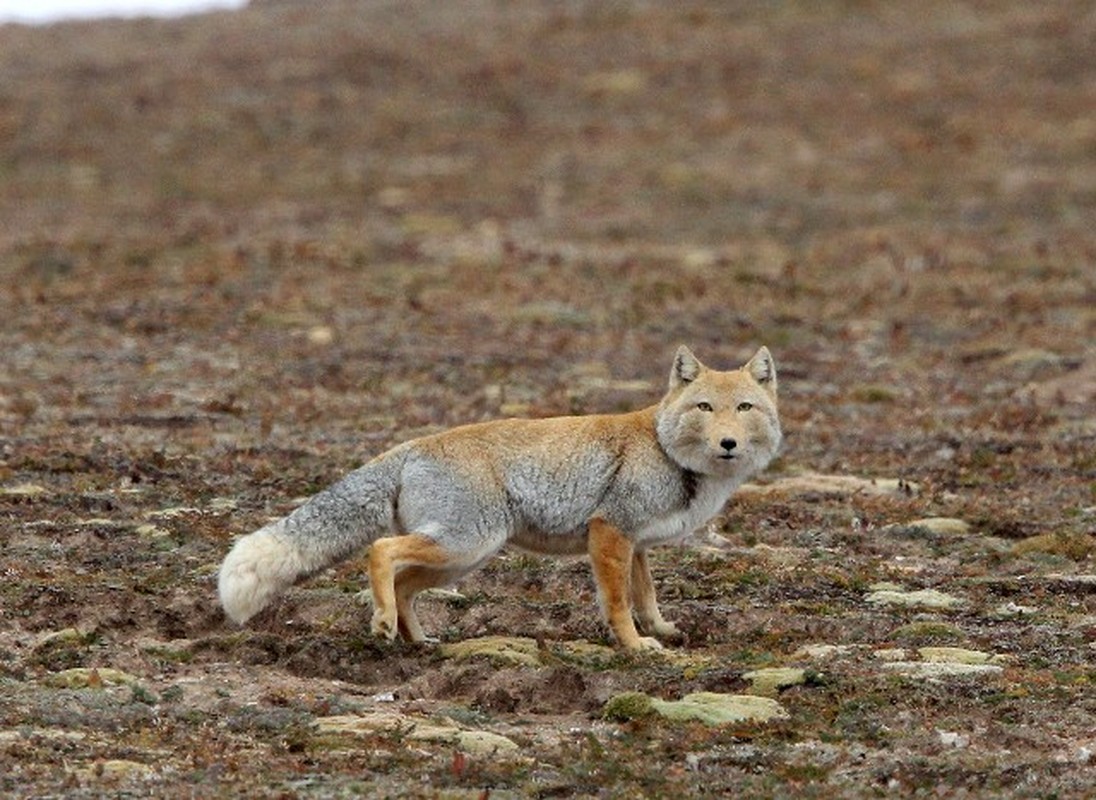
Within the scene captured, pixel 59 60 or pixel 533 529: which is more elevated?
pixel 59 60

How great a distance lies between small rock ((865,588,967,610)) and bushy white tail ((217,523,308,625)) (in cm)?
371

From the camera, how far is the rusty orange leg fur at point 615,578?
1112cm

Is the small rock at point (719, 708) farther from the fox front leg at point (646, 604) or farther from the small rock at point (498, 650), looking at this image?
the fox front leg at point (646, 604)

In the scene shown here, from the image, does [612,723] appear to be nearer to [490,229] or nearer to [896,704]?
[896,704]

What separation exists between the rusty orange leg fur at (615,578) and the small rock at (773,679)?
2.75 ft

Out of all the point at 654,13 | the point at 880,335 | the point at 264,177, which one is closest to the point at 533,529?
the point at 880,335

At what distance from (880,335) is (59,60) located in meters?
27.9

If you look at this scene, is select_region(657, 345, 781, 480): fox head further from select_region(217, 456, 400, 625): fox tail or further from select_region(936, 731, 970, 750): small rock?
select_region(936, 731, 970, 750): small rock

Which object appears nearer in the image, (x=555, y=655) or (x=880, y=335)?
(x=555, y=655)

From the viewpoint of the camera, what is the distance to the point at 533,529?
11383 millimetres

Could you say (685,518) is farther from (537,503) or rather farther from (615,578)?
(537,503)

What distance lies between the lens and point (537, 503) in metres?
11.3

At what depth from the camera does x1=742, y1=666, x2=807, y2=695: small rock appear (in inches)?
404

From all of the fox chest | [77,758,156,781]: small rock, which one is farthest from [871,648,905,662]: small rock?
[77,758,156,781]: small rock
